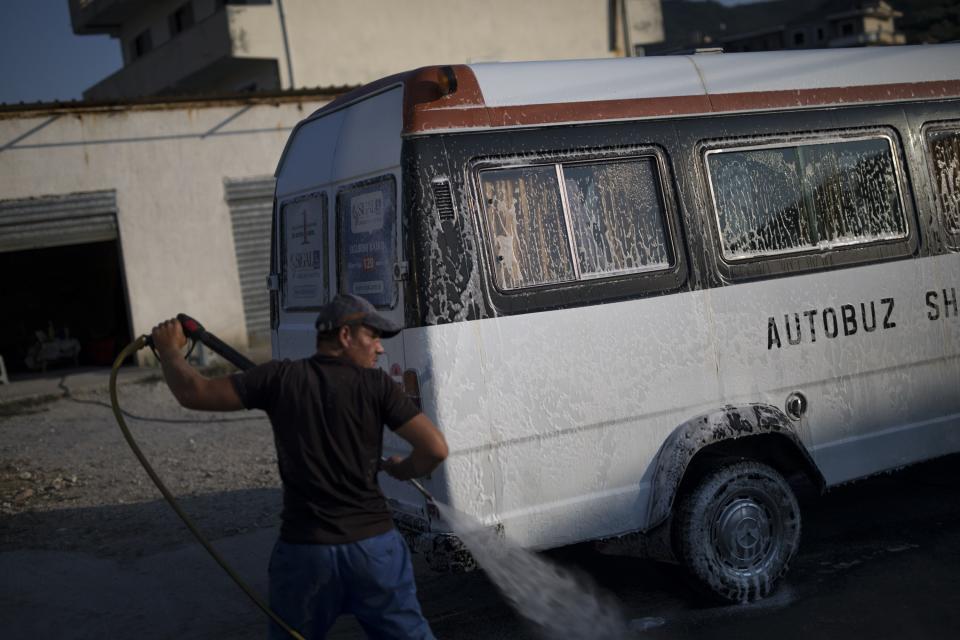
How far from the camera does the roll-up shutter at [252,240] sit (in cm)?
1741

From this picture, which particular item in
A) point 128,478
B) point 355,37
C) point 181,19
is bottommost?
point 128,478

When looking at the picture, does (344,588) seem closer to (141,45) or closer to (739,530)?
(739,530)

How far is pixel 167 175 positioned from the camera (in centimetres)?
1684

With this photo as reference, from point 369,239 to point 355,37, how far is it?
864 inches

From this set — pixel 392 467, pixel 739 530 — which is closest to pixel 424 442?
pixel 392 467

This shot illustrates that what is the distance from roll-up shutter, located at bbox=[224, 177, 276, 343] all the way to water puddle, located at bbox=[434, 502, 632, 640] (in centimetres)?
1260

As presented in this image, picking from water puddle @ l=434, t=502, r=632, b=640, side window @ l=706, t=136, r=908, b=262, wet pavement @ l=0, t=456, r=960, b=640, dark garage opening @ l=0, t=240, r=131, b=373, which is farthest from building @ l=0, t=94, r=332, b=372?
side window @ l=706, t=136, r=908, b=262

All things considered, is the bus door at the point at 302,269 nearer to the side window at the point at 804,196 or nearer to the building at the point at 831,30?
the side window at the point at 804,196

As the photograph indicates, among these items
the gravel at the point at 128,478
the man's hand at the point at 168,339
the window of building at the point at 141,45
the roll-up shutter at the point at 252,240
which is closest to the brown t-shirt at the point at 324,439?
the man's hand at the point at 168,339

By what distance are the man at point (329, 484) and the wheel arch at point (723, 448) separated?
1.89 meters

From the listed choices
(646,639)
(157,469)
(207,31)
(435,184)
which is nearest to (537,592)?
(646,639)

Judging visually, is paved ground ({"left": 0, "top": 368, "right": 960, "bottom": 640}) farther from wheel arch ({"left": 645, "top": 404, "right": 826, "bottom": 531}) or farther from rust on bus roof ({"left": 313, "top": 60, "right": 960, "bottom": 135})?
rust on bus roof ({"left": 313, "top": 60, "right": 960, "bottom": 135})

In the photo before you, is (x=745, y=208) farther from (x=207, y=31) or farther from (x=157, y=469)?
(x=207, y=31)

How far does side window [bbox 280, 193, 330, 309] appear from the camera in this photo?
18.2ft
